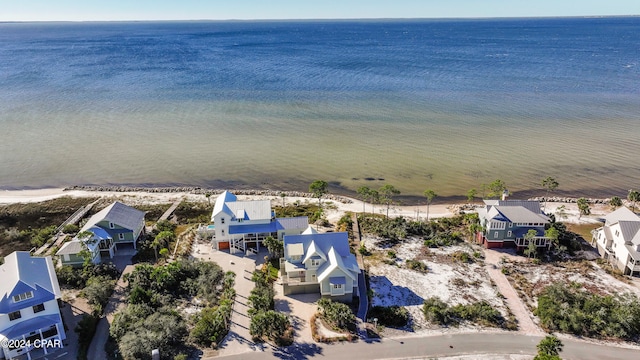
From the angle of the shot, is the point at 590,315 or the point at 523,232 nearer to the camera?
the point at 590,315

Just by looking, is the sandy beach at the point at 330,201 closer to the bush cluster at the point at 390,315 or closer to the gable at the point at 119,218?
the gable at the point at 119,218

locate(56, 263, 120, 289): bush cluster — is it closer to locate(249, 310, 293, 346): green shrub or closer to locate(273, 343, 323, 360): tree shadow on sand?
locate(249, 310, 293, 346): green shrub

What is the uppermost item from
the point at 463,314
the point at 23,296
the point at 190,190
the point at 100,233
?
the point at 100,233

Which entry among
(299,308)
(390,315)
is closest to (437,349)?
(390,315)

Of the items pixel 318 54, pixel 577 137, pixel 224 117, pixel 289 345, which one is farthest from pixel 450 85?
pixel 289 345

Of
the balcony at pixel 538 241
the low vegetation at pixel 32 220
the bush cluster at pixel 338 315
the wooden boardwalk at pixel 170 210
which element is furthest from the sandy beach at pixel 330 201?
the bush cluster at pixel 338 315

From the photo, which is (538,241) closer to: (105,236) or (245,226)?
(245,226)

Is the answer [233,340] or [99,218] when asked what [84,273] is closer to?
[99,218]
